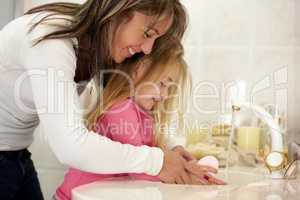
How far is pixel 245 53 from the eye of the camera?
4.58 ft

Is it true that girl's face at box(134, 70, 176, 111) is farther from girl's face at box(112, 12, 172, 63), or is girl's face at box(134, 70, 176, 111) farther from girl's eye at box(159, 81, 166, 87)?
girl's face at box(112, 12, 172, 63)

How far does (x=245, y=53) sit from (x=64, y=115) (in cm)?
76

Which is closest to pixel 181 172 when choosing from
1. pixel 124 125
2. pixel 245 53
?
pixel 124 125

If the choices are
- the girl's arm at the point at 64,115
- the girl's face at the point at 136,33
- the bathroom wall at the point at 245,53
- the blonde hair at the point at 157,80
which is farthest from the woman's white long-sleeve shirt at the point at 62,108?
the bathroom wall at the point at 245,53

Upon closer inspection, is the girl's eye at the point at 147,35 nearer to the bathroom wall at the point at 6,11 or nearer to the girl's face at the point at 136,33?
the girl's face at the point at 136,33

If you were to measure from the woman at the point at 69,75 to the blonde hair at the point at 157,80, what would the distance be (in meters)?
0.04

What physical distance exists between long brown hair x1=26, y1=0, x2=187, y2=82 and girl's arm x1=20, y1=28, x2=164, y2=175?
0.07 meters

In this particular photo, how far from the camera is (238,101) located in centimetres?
136

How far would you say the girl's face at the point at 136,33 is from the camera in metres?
0.98

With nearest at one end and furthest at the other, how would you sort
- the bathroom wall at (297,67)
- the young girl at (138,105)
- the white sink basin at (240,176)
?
the young girl at (138,105), the white sink basin at (240,176), the bathroom wall at (297,67)

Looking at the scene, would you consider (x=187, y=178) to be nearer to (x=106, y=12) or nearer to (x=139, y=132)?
(x=139, y=132)

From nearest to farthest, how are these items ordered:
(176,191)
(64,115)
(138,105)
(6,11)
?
1. (64,115)
2. (176,191)
3. (138,105)
4. (6,11)

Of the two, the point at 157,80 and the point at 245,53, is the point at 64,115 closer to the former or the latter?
the point at 157,80

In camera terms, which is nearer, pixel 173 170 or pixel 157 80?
pixel 173 170
